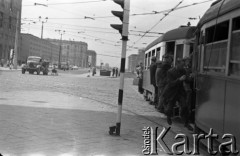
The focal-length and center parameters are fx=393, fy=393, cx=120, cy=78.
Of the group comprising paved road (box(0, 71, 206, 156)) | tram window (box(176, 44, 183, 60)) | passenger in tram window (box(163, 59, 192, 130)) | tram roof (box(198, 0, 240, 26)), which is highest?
tram roof (box(198, 0, 240, 26))

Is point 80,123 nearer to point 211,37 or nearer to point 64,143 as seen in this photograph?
point 64,143

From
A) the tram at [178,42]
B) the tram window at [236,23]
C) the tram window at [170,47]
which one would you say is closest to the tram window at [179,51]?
the tram at [178,42]

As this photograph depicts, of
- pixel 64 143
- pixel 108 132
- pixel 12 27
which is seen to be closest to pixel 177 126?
pixel 108 132

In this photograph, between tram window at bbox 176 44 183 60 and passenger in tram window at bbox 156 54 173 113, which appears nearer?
passenger in tram window at bbox 156 54 173 113

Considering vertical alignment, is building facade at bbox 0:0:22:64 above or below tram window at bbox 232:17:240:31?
above

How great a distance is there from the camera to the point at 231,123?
16.6 ft

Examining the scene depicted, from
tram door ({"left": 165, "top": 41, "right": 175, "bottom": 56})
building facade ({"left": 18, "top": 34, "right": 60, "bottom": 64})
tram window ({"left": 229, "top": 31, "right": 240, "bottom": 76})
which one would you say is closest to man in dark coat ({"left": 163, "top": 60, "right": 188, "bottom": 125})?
tram door ({"left": 165, "top": 41, "right": 175, "bottom": 56})

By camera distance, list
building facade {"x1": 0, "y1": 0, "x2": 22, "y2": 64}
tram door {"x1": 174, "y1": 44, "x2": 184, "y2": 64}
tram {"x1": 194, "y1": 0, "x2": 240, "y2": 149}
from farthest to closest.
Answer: building facade {"x1": 0, "y1": 0, "x2": 22, "y2": 64}, tram door {"x1": 174, "y1": 44, "x2": 184, "y2": 64}, tram {"x1": 194, "y1": 0, "x2": 240, "y2": 149}

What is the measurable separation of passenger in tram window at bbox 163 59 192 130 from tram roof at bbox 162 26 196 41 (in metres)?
1.79

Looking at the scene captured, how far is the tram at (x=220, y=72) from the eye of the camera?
5.15m

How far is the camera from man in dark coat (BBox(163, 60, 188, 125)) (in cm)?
933

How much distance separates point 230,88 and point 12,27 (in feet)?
173

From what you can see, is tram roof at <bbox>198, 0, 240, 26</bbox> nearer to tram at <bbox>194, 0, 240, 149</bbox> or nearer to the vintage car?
tram at <bbox>194, 0, 240, 149</bbox>

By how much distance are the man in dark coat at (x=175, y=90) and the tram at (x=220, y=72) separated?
1.78 metres
